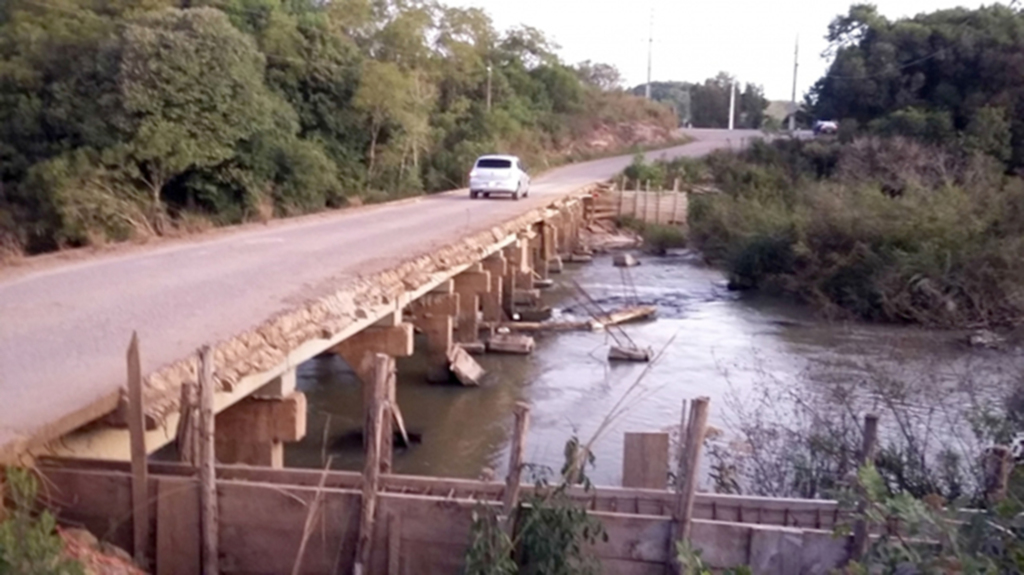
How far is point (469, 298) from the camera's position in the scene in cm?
1848

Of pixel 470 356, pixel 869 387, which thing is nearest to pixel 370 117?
pixel 470 356

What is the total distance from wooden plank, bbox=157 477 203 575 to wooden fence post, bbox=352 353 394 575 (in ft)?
3.17

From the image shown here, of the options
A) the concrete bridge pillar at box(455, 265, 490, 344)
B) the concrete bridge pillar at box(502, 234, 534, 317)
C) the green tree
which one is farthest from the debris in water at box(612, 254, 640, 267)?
the concrete bridge pillar at box(455, 265, 490, 344)

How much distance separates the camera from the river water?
12727mm

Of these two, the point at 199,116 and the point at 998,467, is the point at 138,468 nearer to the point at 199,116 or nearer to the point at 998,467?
the point at 998,467

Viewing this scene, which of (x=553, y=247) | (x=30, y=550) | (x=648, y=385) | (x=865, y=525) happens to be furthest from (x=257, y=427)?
(x=553, y=247)

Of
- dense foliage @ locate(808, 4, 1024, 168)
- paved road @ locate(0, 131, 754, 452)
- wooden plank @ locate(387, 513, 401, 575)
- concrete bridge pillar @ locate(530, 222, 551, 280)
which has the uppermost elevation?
dense foliage @ locate(808, 4, 1024, 168)

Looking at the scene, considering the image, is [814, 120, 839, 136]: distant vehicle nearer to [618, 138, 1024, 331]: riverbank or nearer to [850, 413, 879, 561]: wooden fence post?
[618, 138, 1024, 331]: riverbank

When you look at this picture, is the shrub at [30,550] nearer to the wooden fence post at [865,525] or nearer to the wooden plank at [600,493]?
the wooden plank at [600,493]

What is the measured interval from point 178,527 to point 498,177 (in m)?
23.4

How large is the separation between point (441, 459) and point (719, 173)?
34.1 meters

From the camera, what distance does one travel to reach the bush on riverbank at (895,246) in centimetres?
2139

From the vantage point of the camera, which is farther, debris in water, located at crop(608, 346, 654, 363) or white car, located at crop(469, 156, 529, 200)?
white car, located at crop(469, 156, 529, 200)

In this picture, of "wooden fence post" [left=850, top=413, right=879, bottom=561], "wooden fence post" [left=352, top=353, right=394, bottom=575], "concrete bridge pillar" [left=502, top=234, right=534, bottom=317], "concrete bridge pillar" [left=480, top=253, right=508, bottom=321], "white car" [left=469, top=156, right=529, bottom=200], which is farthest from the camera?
"white car" [left=469, top=156, right=529, bottom=200]
